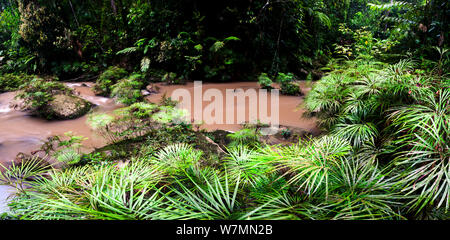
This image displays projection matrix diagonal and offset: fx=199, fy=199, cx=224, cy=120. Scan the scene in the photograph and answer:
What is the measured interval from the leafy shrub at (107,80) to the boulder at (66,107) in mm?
973

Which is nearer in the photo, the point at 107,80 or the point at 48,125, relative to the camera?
the point at 48,125

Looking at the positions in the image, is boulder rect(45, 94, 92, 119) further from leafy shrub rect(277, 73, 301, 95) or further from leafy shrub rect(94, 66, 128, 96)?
leafy shrub rect(277, 73, 301, 95)

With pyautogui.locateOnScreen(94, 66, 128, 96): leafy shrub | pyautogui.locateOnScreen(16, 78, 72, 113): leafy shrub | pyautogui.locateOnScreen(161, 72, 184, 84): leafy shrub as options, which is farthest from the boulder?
pyautogui.locateOnScreen(161, 72, 184, 84): leafy shrub

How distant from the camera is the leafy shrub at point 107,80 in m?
5.66

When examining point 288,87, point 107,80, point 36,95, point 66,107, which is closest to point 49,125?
point 66,107

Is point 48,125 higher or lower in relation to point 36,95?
lower

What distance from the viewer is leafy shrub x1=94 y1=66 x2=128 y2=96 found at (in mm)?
5656

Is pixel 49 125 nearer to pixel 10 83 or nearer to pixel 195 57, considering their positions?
pixel 10 83

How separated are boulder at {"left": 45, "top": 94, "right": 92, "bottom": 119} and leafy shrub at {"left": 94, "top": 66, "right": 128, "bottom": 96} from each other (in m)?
0.97

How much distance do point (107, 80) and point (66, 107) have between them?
1.78 meters

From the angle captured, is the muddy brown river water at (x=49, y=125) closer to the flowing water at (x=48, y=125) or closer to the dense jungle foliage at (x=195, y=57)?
the flowing water at (x=48, y=125)

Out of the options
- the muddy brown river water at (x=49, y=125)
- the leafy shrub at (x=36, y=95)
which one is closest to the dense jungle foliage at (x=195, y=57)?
the leafy shrub at (x=36, y=95)

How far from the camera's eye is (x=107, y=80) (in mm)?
5840

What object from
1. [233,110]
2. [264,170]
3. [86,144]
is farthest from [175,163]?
[233,110]
